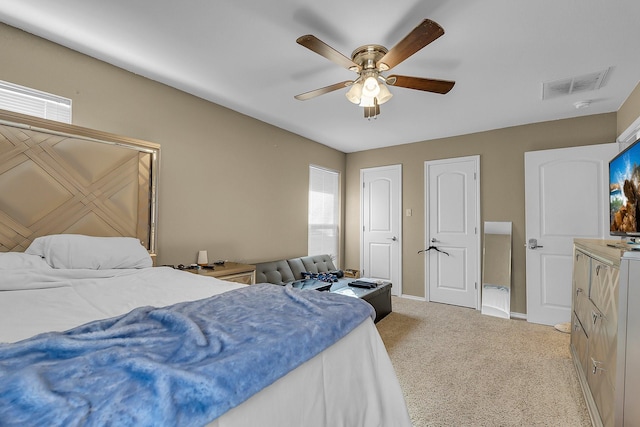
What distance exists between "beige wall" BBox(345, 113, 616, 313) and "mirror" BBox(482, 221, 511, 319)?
0.12 metres

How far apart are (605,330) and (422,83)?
6.15ft

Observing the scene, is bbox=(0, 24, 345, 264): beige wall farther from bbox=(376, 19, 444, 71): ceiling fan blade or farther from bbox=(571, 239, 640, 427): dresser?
bbox=(571, 239, 640, 427): dresser

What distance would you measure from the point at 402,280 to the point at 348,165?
2297 mm

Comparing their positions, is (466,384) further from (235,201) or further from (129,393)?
(235,201)

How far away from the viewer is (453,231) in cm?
446

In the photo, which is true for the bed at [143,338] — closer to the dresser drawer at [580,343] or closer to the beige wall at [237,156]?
the beige wall at [237,156]

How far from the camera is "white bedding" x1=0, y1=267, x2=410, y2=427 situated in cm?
98

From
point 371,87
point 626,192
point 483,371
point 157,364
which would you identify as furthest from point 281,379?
point 626,192

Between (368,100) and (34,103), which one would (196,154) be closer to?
(34,103)

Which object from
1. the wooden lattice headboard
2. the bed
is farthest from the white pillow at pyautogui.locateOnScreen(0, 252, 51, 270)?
the wooden lattice headboard

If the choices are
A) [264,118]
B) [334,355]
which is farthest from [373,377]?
[264,118]

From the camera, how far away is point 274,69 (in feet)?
8.54

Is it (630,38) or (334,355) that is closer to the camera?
(334,355)

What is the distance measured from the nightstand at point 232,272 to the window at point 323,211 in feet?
5.92
